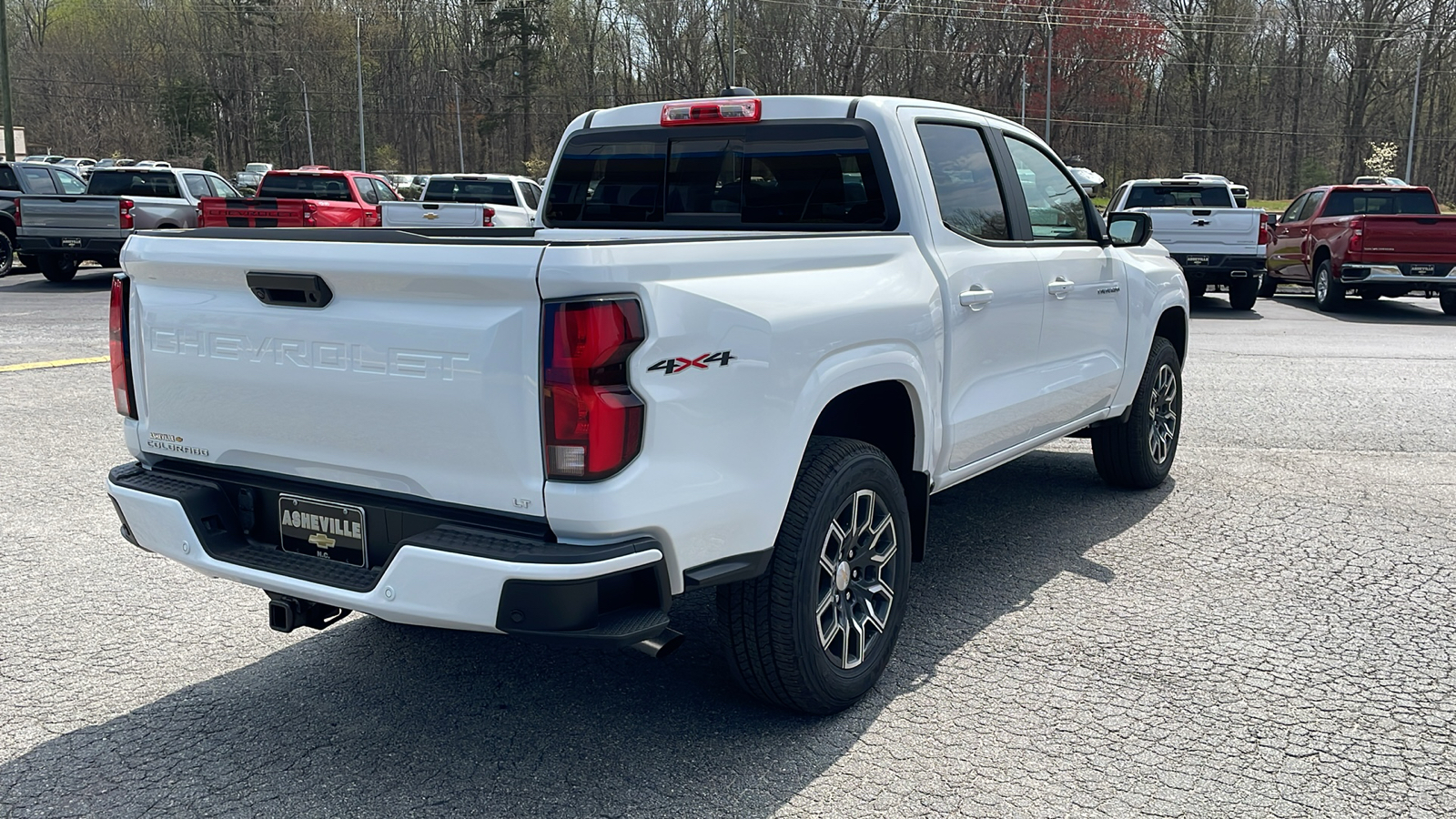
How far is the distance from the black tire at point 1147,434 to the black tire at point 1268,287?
15627 mm

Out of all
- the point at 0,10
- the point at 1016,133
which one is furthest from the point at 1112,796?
the point at 0,10

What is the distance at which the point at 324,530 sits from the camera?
11.0ft

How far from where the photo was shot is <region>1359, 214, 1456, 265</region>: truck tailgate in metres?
16.7

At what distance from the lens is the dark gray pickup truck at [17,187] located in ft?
65.6

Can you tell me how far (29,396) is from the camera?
9.28 meters

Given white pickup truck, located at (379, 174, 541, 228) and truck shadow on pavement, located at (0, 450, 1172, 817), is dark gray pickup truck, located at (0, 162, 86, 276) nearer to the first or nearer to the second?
white pickup truck, located at (379, 174, 541, 228)

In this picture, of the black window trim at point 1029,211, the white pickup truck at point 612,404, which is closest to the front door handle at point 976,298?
the white pickup truck at point 612,404

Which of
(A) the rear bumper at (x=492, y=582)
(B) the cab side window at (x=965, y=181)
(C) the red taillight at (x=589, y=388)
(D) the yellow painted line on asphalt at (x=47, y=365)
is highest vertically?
(B) the cab side window at (x=965, y=181)

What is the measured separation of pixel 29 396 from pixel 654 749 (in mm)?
7720

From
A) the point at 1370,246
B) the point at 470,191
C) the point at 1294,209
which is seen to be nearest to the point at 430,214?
the point at 470,191

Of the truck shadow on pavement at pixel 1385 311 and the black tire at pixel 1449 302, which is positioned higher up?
the black tire at pixel 1449 302

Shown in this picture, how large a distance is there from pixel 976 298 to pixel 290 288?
242cm

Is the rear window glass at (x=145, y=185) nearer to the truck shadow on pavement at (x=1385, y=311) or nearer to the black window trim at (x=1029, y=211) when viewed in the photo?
the truck shadow on pavement at (x=1385, y=311)

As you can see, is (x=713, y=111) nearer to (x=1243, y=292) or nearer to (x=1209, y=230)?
(x=1209, y=230)
